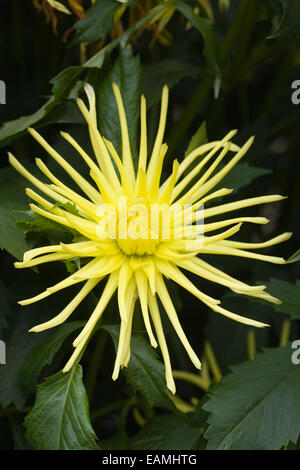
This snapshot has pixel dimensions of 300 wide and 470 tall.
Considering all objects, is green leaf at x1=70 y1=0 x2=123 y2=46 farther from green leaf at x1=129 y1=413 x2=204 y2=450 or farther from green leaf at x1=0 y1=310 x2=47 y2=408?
green leaf at x1=129 y1=413 x2=204 y2=450

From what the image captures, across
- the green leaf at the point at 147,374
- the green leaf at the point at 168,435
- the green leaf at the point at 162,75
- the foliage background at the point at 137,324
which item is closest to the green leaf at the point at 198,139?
the foliage background at the point at 137,324

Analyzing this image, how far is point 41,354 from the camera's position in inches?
26.7

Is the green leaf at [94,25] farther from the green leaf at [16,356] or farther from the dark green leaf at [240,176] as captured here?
the green leaf at [16,356]

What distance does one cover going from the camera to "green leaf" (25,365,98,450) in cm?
63

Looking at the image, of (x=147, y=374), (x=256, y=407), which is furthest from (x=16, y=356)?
(x=256, y=407)

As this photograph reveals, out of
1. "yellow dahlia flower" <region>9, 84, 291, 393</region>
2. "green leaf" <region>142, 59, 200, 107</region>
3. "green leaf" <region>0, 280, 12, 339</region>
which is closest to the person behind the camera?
"yellow dahlia flower" <region>9, 84, 291, 393</region>

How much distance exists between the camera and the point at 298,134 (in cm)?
123

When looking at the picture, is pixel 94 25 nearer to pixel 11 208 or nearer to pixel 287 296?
pixel 11 208

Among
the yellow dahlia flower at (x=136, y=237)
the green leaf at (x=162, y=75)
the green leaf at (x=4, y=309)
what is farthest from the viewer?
the green leaf at (x=162, y=75)

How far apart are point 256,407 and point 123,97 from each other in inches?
15.0

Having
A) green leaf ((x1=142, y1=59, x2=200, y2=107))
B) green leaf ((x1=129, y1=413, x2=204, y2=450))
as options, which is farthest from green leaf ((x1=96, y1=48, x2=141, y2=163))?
green leaf ((x1=129, y1=413, x2=204, y2=450))

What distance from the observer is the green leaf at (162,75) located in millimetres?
858

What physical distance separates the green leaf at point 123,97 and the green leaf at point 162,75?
0.11m

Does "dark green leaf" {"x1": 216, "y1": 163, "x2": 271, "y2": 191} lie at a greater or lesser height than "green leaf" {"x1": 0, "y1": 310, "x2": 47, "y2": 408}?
greater
